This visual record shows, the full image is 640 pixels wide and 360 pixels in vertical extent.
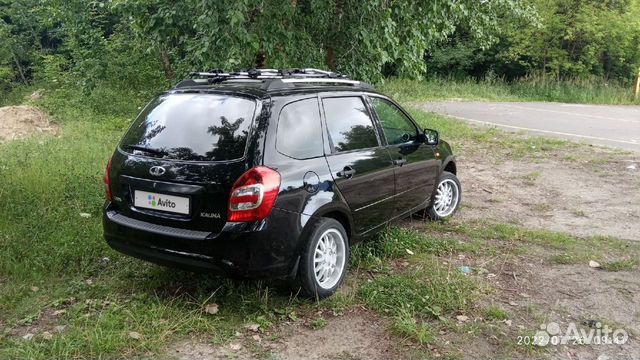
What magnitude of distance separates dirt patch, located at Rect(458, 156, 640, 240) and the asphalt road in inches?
113

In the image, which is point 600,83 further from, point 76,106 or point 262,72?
point 262,72

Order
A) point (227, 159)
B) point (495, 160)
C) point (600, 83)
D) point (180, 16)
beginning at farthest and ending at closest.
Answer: point (600, 83) < point (495, 160) < point (180, 16) < point (227, 159)

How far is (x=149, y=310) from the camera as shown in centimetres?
384

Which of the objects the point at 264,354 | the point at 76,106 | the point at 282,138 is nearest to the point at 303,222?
the point at 282,138

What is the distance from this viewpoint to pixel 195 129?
390 centimetres

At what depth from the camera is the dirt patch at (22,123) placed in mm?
12945

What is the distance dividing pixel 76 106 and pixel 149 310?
45.0 ft

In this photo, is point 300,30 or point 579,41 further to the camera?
point 579,41

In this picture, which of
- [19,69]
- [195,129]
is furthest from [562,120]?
[19,69]

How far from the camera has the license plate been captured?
147 inches

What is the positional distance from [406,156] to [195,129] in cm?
232

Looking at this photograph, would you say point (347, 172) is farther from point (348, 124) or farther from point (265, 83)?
point (265, 83)

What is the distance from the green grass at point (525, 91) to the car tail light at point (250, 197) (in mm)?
18691

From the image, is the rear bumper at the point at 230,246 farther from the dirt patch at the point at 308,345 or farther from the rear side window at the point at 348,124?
the rear side window at the point at 348,124
